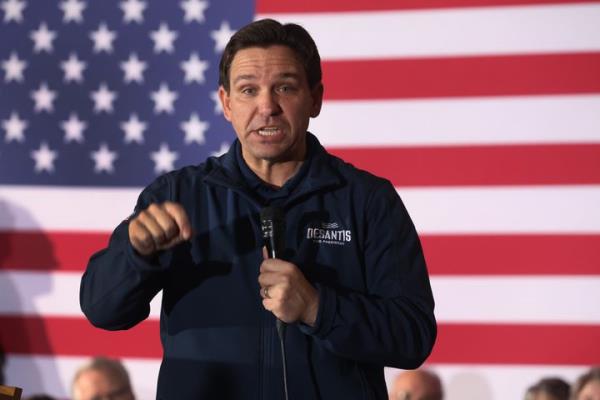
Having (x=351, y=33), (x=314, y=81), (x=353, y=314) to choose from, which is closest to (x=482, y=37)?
(x=351, y=33)

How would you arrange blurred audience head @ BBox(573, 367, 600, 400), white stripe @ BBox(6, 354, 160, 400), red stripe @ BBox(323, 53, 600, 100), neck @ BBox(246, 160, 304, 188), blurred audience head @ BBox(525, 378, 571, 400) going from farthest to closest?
white stripe @ BBox(6, 354, 160, 400)
red stripe @ BBox(323, 53, 600, 100)
blurred audience head @ BBox(525, 378, 571, 400)
blurred audience head @ BBox(573, 367, 600, 400)
neck @ BBox(246, 160, 304, 188)

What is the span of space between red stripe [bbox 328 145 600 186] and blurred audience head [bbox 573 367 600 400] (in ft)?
2.77

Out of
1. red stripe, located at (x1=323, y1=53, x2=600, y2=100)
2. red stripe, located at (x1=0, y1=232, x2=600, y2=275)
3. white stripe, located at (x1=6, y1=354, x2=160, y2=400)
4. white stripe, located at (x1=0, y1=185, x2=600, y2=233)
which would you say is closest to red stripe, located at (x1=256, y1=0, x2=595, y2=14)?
red stripe, located at (x1=323, y1=53, x2=600, y2=100)

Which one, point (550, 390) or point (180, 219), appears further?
point (550, 390)

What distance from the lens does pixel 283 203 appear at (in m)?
1.55

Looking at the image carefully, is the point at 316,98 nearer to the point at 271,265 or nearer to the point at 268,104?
the point at 268,104

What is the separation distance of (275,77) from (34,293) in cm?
306

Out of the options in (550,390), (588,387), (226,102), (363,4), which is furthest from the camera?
(363,4)

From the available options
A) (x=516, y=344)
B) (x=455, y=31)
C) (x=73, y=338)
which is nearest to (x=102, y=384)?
(x=73, y=338)

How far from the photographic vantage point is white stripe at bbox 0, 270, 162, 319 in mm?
4312

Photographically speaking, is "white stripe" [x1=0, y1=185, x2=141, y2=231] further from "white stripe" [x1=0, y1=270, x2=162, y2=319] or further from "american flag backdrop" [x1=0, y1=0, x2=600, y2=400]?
"white stripe" [x1=0, y1=270, x2=162, y2=319]

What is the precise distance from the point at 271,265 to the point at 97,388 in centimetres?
255

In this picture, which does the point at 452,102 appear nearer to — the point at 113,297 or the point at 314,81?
the point at 314,81

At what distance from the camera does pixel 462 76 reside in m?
4.14
